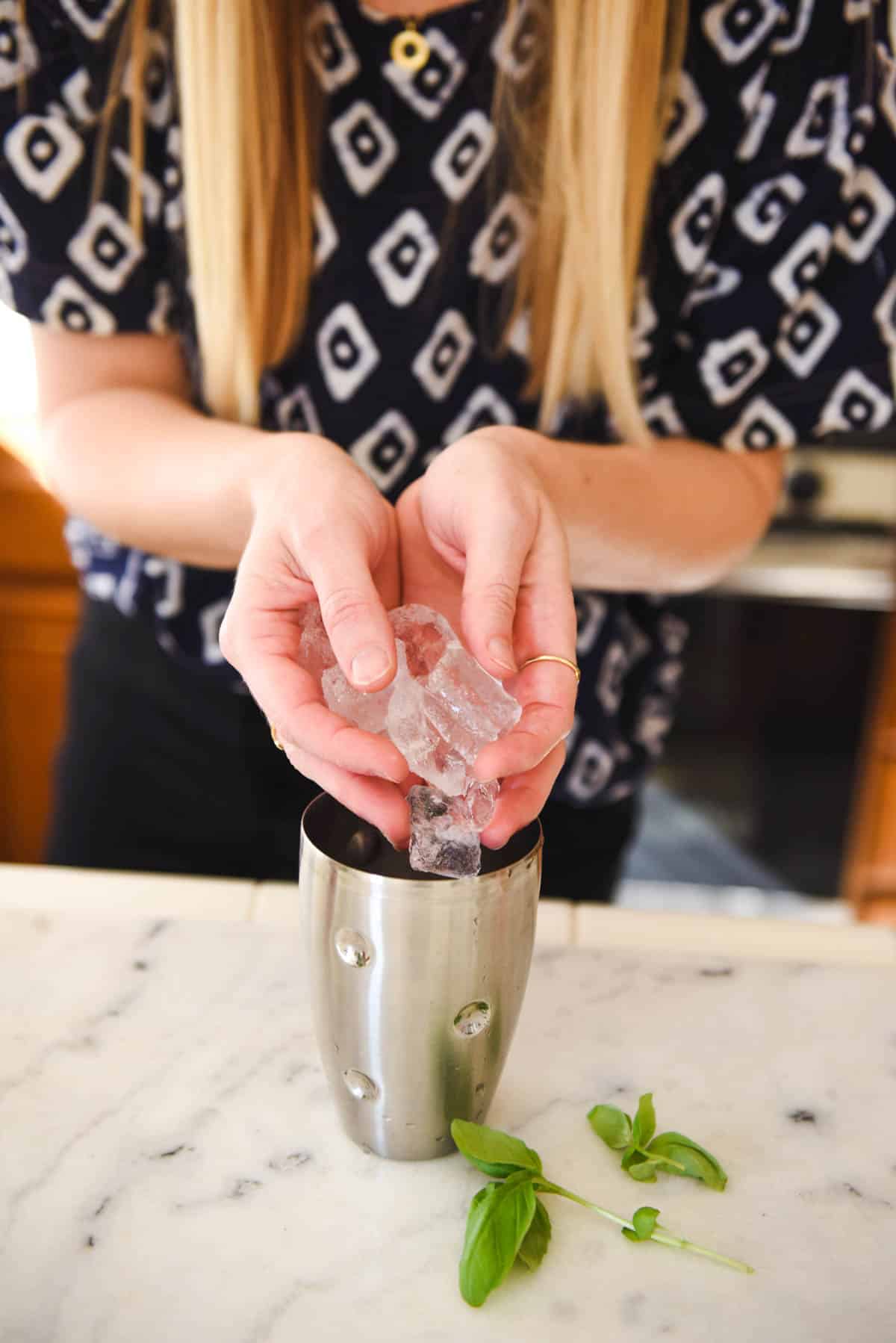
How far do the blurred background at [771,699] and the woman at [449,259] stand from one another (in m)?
1.00

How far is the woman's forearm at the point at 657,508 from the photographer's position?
933mm

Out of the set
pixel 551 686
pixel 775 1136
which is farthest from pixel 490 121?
pixel 775 1136

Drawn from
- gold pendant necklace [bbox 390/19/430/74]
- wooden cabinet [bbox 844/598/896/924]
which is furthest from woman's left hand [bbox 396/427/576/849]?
wooden cabinet [bbox 844/598/896/924]

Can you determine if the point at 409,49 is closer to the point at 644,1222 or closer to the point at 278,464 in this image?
the point at 278,464

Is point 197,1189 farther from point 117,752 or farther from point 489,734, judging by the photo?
point 117,752

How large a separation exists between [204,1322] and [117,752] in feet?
2.35

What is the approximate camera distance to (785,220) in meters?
0.97

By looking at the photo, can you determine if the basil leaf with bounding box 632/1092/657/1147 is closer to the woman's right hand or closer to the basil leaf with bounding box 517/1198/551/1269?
the basil leaf with bounding box 517/1198/551/1269

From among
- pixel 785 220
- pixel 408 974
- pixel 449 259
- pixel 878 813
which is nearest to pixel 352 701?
pixel 408 974

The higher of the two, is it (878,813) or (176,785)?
(176,785)

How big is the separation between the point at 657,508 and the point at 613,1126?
0.56 meters

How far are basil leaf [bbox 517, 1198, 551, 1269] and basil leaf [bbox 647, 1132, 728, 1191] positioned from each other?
0.08 m

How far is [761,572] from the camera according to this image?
2.17m

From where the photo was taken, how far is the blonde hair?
0.88 m
